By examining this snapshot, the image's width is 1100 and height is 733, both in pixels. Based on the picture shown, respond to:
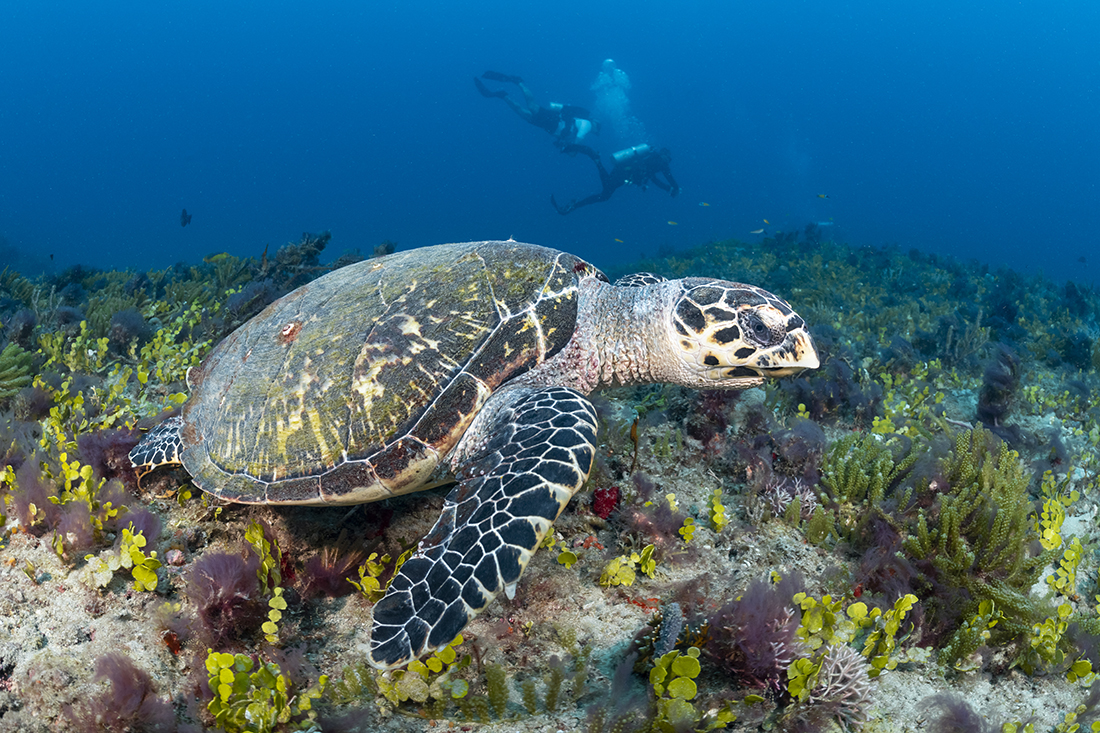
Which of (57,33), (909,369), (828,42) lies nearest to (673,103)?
(828,42)

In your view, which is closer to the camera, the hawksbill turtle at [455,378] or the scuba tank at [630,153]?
the hawksbill turtle at [455,378]

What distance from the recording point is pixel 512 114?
130625 mm

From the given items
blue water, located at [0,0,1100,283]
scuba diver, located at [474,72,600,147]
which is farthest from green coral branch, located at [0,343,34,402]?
blue water, located at [0,0,1100,283]

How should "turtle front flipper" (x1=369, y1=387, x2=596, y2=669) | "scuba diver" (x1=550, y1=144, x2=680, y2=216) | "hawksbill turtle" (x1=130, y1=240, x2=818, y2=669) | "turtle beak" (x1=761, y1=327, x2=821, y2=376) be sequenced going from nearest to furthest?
1. "turtle front flipper" (x1=369, y1=387, x2=596, y2=669)
2. "hawksbill turtle" (x1=130, y1=240, x2=818, y2=669)
3. "turtle beak" (x1=761, y1=327, x2=821, y2=376)
4. "scuba diver" (x1=550, y1=144, x2=680, y2=216)

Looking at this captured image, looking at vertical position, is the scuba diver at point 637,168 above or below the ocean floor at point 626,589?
above

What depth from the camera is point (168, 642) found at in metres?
1.97

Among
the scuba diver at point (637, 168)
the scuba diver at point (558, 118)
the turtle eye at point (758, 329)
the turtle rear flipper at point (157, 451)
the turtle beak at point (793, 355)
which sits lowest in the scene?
the turtle rear flipper at point (157, 451)

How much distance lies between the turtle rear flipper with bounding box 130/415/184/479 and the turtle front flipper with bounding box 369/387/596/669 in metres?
1.68

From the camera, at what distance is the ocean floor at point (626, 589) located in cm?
173

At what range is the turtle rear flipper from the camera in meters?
2.83

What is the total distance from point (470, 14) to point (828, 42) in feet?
327

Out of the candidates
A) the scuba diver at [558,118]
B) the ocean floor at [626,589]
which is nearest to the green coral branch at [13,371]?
the ocean floor at [626,589]

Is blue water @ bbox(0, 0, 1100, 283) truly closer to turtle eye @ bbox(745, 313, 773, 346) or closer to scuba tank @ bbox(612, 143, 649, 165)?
scuba tank @ bbox(612, 143, 649, 165)

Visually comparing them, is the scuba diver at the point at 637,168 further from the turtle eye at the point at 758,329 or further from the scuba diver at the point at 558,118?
the turtle eye at the point at 758,329
